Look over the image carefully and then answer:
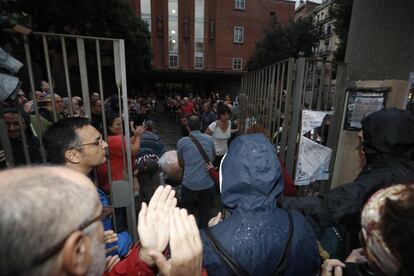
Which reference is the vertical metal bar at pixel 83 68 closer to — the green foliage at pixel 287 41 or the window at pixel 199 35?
the green foliage at pixel 287 41

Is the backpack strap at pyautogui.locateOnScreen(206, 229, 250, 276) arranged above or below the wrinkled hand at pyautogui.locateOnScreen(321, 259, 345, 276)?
above

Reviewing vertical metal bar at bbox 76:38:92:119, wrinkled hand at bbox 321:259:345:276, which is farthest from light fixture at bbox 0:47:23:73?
wrinkled hand at bbox 321:259:345:276

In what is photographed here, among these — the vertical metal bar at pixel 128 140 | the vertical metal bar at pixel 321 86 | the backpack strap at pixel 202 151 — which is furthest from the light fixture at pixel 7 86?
the vertical metal bar at pixel 321 86

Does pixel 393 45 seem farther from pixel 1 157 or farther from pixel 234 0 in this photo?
pixel 234 0

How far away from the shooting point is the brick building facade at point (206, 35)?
24.9 meters

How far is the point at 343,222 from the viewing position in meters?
1.72

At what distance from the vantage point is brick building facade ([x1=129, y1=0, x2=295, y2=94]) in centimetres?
2486

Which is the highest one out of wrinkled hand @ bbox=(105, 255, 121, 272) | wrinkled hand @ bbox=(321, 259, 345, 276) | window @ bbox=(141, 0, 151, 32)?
window @ bbox=(141, 0, 151, 32)

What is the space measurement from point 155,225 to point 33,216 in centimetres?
52

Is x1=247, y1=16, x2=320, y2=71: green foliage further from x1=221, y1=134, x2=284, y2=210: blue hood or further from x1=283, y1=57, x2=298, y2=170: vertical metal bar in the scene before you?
x1=221, y1=134, x2=284, y2=210: blue hood

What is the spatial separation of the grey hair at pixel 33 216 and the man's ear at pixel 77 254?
28mm

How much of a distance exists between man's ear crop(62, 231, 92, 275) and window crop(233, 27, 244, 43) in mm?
28107

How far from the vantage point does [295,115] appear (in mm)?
2775

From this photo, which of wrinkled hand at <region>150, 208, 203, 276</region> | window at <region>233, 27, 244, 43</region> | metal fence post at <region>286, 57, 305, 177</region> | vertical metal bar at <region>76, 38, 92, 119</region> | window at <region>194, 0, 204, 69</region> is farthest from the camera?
window at <region>233, 27, 244, 43</region>
